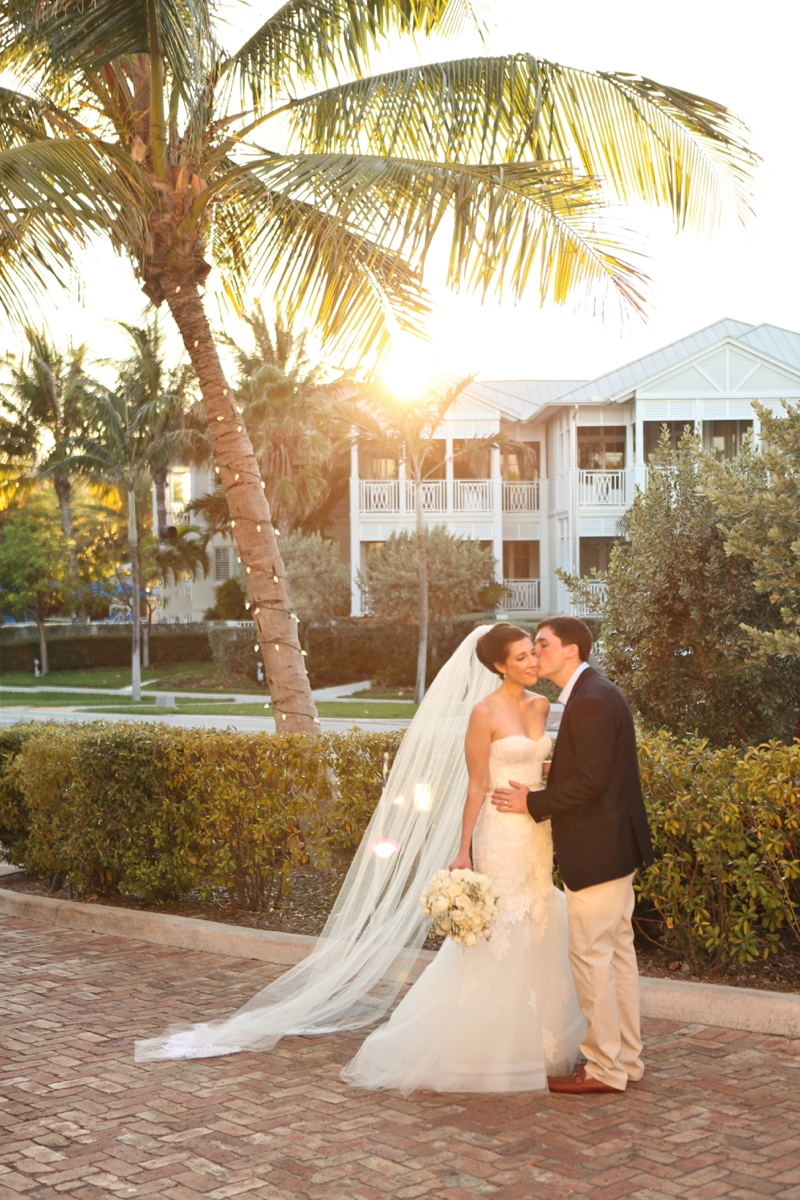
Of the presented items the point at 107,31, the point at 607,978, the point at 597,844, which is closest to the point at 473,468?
the point at 107,31

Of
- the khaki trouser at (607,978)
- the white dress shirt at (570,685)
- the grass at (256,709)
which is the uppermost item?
the white dress shirt at (570,685)

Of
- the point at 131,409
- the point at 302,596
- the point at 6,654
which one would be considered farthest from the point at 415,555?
the point at 6,654

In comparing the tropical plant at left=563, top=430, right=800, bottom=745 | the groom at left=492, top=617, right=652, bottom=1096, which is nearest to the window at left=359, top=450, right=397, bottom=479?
the tropical plant at left=563, top=430, right=800, bottom=745

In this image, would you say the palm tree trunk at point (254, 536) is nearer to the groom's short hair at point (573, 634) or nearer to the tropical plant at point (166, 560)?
the groom's short hair at point (573, 634)

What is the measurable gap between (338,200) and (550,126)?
71.1 inches

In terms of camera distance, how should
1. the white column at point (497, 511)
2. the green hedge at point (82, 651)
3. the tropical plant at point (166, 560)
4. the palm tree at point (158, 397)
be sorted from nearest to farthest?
the white column at point (497, 511), the palm tree at point (158, 397), the tropical plant at point (166, 560), the green hedge at point (82, 651)

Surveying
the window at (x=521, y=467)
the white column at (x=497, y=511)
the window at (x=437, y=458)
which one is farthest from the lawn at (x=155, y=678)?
the window at (x=521, y=467)

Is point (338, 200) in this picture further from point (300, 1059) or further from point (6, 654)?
point (6, 654)

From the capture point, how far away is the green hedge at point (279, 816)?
561 cm

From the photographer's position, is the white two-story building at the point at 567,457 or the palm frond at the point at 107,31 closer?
the palm frond at the point at 107,31

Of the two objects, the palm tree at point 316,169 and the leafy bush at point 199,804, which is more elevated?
the palm tree at point 316,169

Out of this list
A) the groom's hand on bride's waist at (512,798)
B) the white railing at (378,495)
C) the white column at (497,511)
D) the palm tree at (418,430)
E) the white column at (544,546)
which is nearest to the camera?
the groom's hand on bride's waist at (512,798)

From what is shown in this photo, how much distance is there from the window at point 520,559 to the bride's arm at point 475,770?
36.5m

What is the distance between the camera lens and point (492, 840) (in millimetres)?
5051
